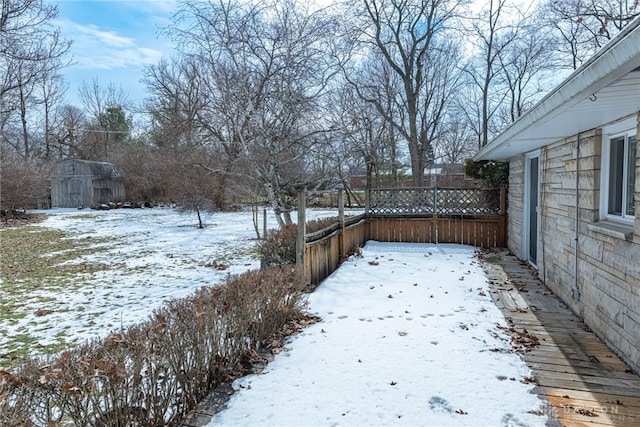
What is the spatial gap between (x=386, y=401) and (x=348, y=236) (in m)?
5.16

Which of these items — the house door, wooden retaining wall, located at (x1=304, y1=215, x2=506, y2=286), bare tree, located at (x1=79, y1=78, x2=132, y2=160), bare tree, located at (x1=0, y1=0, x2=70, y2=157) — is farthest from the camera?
bare tree, located at (x1=79, y1=78, x2=132, y2=160)

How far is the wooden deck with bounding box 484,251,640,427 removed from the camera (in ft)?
7.48

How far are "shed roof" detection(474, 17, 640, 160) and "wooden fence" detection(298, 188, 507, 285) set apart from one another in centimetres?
461

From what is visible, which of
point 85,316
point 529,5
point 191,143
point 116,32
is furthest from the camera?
point 529,5

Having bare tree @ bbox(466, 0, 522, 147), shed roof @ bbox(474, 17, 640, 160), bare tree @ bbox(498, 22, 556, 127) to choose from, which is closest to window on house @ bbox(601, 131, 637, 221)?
shed roof @ bbox(474, 17, 640, 160)

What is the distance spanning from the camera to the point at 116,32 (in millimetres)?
6645

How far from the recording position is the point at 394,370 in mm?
2850

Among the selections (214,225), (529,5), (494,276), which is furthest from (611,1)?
(214,225)

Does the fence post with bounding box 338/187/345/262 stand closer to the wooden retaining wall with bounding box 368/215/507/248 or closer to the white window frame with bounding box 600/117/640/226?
the wooden retaining wall with bounding box 368/215/507/248

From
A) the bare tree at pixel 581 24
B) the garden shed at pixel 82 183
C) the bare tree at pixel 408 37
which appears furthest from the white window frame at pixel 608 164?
the garden shed at pixel 82 183

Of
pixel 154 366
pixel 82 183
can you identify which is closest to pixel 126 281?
pixel 154 366

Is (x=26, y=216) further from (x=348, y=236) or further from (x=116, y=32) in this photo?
(x=348, y=236)

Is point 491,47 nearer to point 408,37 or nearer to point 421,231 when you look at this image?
point 408,37

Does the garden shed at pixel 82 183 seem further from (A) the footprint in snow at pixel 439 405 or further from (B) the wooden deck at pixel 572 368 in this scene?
(A) the footprint in snow at pixel 439 405
